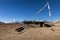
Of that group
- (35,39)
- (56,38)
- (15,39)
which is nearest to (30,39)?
(35,39)

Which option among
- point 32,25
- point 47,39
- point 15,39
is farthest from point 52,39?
point 32,25

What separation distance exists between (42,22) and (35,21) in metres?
2.31

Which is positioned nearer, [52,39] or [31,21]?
[52,39]

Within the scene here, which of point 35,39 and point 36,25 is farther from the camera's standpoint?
point 36,25

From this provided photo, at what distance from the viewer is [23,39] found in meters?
25.3

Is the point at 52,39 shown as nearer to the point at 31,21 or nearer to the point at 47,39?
the point at 47,39

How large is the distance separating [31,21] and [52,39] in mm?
19090

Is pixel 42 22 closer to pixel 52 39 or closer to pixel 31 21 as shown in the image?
pixel 31 21

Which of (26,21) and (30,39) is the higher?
(26,21)

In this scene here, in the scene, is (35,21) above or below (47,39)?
above

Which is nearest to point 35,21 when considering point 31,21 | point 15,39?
point 31,21

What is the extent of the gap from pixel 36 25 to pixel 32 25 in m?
1.37

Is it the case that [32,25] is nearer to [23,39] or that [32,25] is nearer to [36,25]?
[36,25]

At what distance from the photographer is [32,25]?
42.2 meters
